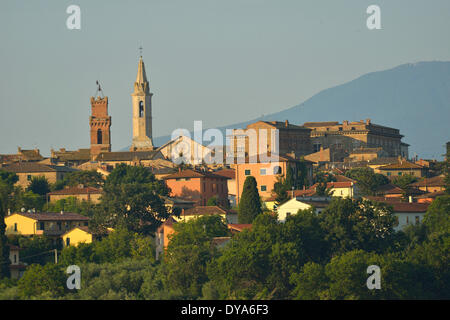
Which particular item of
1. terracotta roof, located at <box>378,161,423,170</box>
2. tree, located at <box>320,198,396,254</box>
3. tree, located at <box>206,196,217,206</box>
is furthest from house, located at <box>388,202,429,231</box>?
terracotta roof, located at <box>378,161,423,170</box>

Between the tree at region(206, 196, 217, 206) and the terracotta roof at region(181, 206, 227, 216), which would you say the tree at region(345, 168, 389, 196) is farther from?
the terracotta roof at region(181, 206, 227, 216)

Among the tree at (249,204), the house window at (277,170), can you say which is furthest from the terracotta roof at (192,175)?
the tree at (249,204)

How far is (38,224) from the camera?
67.1 metres

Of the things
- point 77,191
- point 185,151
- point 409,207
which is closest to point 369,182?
point 409,207

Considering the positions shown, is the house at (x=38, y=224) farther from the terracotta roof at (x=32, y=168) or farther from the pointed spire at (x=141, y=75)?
the pointed spire at (x=141, y=75)

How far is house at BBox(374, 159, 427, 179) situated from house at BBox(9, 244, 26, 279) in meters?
47.3

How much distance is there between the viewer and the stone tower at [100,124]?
14112 centimetres

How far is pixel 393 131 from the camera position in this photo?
158875 millimetres

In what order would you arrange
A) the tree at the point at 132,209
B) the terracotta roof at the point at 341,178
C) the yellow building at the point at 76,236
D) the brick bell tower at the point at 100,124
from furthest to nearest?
the brick bell tower at the point at 100,124 → the terracotta roof at the point at 341,178 → the tree at the point at 132,209 → the yellow building at the point at 76,236

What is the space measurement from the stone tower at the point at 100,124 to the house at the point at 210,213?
66.6 m

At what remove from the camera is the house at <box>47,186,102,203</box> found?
81.9 metres

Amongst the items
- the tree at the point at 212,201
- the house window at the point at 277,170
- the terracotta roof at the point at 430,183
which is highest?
the house window at the point at 277,170

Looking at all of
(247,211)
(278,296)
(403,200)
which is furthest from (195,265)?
(403,200)

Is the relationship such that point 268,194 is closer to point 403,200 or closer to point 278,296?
point 403,200
